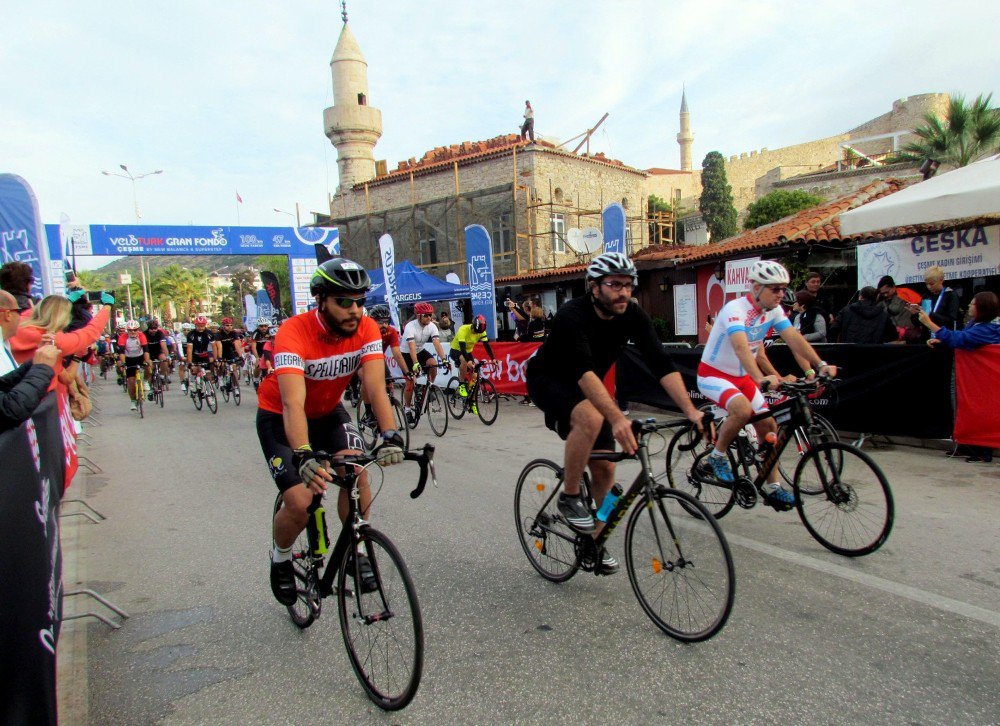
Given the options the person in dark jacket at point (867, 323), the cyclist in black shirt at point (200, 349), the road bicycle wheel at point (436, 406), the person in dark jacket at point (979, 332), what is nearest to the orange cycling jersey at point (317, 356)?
the person in dark jacket at point (979, 332)

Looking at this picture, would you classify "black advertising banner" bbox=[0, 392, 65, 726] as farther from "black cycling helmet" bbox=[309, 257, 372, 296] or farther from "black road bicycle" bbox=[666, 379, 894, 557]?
"black road bicycle" bbox=[666, 379, 894, 557]

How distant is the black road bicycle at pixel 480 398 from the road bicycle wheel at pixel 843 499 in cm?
644

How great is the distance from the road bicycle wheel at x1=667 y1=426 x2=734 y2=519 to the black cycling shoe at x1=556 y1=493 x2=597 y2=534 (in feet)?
4.70

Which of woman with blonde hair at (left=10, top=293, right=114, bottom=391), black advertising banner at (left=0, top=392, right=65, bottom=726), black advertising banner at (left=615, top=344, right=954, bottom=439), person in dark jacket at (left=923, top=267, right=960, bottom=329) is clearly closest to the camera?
black advertising banner at (left=0, top=392, right=65, bottom=726)

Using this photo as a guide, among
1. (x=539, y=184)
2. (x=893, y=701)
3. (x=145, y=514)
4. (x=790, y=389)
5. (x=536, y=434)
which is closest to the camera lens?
(x=893, y=701)

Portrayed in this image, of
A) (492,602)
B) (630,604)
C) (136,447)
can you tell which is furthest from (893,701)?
(136,447)

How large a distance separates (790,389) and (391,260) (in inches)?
585

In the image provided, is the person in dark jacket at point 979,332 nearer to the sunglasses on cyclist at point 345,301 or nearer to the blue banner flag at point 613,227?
the sunglasses on cyclist at point 345,301

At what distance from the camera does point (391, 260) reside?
18.1m

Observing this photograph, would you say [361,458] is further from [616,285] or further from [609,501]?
[616,285]

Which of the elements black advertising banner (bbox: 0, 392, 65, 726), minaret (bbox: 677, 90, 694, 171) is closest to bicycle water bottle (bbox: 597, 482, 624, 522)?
black advertising banner (bbox: 0, 392, 65, 726)

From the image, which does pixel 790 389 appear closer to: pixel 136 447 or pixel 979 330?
pixel 979 330

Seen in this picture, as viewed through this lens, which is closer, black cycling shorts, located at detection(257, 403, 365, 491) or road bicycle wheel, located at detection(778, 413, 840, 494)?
black cycling shorts, located at detection(257, 403, 365, 491)

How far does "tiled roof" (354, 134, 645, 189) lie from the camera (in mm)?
33406
